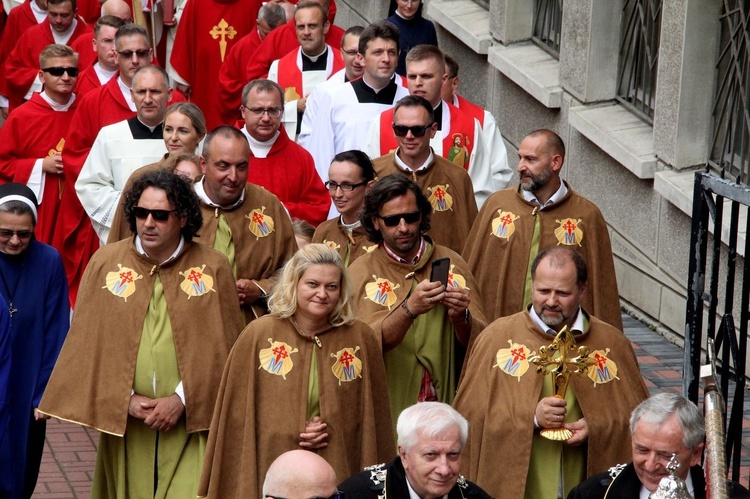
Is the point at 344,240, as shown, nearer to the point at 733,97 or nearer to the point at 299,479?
the point at 733,97

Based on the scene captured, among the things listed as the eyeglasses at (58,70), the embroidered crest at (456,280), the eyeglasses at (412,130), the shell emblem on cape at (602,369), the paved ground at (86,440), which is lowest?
the paved ground at (86,440)

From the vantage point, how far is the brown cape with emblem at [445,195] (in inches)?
362

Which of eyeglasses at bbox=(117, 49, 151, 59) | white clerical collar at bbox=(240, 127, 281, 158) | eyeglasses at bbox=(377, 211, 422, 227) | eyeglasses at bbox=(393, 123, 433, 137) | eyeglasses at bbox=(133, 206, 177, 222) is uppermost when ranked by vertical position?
eyeglasses at bbox=(117, 49, 151, 59)

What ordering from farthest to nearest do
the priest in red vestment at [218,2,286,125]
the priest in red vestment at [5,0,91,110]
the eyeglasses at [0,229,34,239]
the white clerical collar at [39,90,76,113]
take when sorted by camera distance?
1. the priest in red vestment at [5,0,91,110]
2. the priest in red vestment at [218,2,286,125]
3. the white clerical collar at [39,90,76,113]
4. the eyeglasses at [0,229,34,239]

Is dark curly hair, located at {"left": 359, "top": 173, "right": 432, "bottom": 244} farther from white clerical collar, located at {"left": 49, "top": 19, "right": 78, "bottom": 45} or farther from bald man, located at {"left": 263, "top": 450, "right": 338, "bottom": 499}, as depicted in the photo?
white clerical collar, located at {"left": 49, "top": 19, "right": 78, "bottom": 45}

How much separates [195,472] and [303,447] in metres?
0.86

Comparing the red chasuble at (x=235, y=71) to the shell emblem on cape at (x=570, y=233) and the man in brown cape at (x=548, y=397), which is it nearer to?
the shell emblem on cape at (x=570, y=233)

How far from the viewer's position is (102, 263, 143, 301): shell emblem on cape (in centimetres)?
740

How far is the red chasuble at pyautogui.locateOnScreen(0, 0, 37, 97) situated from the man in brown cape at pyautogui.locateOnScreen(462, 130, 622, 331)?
7988 millimetres

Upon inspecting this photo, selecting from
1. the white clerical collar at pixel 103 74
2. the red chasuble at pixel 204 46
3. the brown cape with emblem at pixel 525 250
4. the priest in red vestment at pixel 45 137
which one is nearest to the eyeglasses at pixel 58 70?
the priest in red vestment at pixel 45 137

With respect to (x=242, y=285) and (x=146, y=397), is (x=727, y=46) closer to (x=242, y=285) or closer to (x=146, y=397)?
(x=242, y=285)

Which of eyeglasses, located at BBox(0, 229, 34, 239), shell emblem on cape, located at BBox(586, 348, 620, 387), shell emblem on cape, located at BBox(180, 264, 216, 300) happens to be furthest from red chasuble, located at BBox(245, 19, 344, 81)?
shell emblem on cape, located at BBox(586, 348, 620, 387)

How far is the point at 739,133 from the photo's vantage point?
1030cm

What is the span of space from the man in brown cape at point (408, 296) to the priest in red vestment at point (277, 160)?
72.1 inches
